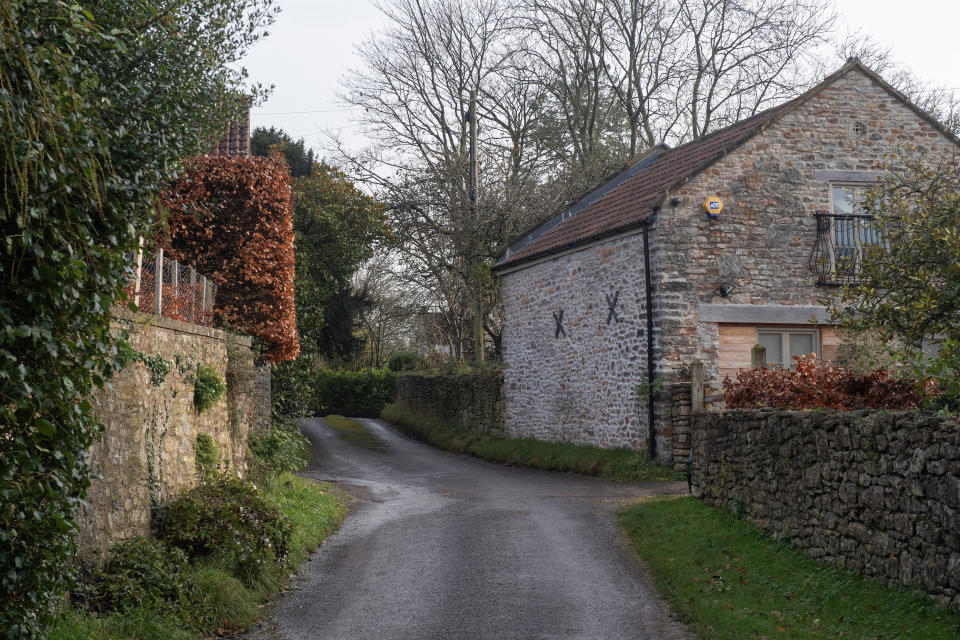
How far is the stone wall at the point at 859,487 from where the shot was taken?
20.4ft

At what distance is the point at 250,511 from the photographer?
336 inches

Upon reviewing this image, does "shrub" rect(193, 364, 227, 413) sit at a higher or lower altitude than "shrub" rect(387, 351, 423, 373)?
lower

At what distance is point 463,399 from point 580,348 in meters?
7.25

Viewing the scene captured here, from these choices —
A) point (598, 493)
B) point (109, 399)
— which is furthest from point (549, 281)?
point (109, 399)

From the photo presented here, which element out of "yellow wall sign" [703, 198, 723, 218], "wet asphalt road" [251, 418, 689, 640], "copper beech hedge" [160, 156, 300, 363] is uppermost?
"yellow wall sign" [703, 198, 723, 218]

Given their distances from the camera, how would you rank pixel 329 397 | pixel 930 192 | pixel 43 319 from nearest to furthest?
pixel 43 319
pixel 930 192
pixel 329 397

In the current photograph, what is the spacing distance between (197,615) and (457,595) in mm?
2510

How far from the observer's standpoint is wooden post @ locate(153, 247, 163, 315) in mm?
8438

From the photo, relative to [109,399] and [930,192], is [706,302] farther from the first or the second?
[109,399]

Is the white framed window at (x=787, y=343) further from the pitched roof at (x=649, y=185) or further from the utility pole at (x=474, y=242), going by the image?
the utility pole at (x=474, y=242)

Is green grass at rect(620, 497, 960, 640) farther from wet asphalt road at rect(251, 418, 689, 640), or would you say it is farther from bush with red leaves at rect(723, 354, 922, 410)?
bush with red leaves at rect(723, 354, 922, 410)

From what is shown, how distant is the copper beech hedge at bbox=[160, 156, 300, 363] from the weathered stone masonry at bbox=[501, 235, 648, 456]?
21.7 ft

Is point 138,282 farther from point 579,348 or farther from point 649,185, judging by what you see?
point 649,185

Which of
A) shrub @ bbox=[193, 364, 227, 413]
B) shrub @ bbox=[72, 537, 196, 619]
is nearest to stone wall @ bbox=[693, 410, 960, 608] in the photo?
shrub @ bbox=[72, 537, 196, 619]
